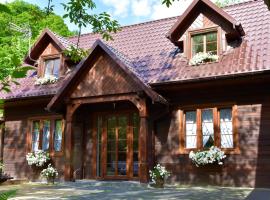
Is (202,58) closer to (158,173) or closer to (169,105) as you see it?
(169,105)

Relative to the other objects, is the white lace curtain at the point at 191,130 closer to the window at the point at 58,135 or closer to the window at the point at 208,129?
the window at the point at 208,129

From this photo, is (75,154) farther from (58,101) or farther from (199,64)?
(199,64)

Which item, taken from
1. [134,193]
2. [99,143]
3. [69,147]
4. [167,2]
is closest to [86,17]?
[167,2]

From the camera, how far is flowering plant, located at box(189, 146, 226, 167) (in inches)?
427

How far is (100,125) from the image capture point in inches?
532

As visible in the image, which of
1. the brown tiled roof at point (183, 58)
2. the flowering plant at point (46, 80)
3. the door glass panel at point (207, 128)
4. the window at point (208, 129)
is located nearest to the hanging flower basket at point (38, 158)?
the flowering plant at point (46, 80)

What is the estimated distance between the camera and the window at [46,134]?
14.3 metres

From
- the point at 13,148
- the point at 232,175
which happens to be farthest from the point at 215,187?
the point at 13,148

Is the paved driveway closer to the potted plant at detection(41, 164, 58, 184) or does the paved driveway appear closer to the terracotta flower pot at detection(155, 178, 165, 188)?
the terracotta flower pot at detection(155, 178, 165, 188)

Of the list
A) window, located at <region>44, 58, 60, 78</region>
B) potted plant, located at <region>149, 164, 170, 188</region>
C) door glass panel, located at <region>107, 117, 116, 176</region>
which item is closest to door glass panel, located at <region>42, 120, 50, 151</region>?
window, located at <region>44, 58, 60, 78</region>

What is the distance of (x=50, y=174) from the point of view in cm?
1322

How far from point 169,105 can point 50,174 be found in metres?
4.94

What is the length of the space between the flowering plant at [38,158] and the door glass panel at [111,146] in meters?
2.53

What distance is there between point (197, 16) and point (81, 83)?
4.59m
